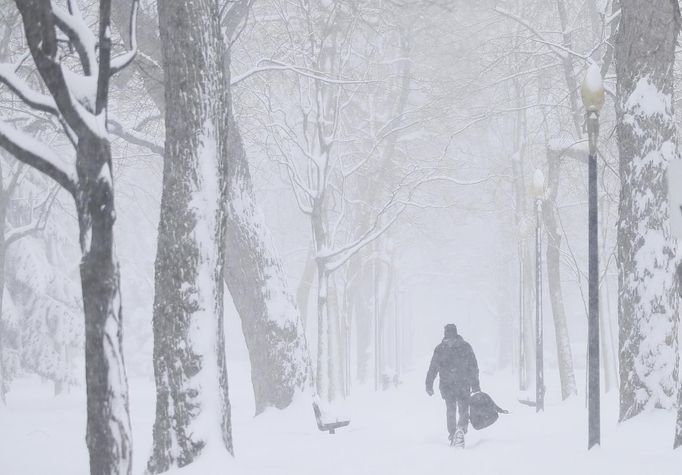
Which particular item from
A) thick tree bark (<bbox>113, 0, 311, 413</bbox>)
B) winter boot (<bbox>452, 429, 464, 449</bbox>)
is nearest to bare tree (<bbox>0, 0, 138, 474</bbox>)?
thick tree bark (<bbox>113, 0, 311, 413</bbox>)

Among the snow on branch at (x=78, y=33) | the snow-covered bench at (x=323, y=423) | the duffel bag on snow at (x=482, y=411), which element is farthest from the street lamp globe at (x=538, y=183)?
the snow on branch at (x=78, y=33)

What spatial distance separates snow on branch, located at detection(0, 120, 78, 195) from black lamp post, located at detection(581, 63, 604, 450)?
522cm

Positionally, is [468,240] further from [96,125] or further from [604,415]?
[96,125]

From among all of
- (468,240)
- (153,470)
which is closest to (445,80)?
(153,470)

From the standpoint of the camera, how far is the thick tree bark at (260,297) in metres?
12.6

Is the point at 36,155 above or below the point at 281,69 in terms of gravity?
below

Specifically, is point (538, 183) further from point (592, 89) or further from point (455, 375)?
point (592, 89)

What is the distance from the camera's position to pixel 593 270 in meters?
9.12

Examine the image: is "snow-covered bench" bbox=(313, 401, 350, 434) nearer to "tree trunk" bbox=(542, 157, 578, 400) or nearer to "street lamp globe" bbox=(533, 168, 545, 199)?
"street lamp globe" bbox=(533, 168, 545, 199)

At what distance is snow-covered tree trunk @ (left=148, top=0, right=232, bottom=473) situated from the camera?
732 centimetres

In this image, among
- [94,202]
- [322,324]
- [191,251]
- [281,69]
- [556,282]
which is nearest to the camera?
[94,202]

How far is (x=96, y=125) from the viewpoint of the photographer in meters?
6.29

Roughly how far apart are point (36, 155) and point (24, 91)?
1.68ft

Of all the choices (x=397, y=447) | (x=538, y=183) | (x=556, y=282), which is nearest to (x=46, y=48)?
(x=397, y=447)
